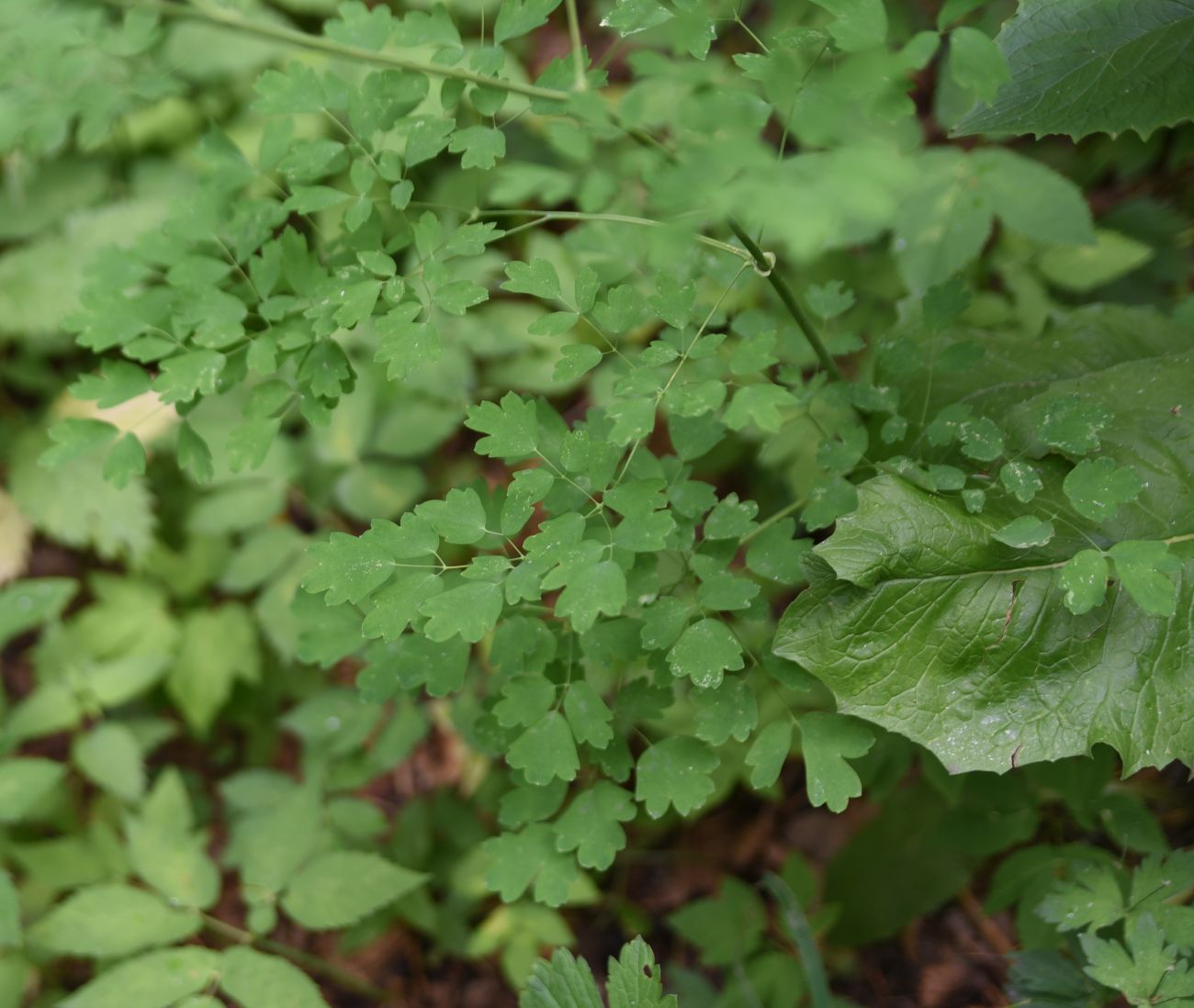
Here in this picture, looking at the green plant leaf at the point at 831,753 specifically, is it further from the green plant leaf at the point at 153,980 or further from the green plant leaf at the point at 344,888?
the green plant leaf at the point at 153,980

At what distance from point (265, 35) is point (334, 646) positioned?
0.91 meters

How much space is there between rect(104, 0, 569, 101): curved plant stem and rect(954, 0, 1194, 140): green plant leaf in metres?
0.64

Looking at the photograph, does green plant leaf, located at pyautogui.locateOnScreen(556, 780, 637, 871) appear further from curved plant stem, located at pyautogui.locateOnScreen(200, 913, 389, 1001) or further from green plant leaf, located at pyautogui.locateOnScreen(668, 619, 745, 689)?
curved plant stem, located at pyautogui.locateOnScreen(200, 913, 389, 1001)

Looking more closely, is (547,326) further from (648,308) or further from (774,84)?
(774,84)

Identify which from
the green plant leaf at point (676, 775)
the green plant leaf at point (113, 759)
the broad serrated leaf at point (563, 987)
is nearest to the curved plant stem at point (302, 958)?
the green plant leaf at point (113, 759)

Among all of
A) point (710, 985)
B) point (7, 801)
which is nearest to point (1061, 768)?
point (710, 985)

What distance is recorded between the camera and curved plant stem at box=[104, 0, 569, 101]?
4.01 ft

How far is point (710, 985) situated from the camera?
2123mm

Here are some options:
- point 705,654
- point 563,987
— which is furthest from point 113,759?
point 705,654

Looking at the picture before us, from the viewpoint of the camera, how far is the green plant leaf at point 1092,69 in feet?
4.50

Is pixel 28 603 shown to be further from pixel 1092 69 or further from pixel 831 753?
pixel 1092 69

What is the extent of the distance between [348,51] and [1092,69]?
1045 mm

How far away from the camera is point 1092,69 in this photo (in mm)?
1386

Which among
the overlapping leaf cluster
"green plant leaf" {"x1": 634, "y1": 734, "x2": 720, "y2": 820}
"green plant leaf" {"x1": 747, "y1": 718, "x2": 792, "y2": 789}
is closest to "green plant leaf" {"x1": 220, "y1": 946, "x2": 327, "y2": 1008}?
the overlapping leaf cluster
